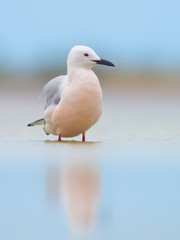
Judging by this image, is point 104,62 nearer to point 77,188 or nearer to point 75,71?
point 75,71

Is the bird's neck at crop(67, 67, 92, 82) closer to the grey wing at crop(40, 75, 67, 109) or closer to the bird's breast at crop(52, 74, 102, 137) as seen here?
the bird's breast at crop(52, 74, 102, 137)

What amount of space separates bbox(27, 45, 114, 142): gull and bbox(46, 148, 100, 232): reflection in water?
33.0 inches

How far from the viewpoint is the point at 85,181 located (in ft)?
15.7

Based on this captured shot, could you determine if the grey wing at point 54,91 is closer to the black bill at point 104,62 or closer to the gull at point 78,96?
the gull at point 78,96

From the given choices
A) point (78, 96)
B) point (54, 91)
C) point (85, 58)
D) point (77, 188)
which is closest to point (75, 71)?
point (85, 58)

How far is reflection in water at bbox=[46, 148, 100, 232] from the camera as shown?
12.0 ft

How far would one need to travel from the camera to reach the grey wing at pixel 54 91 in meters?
7.03

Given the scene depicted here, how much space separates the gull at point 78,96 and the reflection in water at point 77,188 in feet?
2.75

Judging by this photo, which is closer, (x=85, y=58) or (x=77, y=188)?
(x=77, y=188)

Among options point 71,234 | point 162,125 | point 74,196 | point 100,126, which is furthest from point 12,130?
point 71,234

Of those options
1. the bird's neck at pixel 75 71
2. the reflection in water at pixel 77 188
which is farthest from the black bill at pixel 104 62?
the reflection in water at pixel 77 188

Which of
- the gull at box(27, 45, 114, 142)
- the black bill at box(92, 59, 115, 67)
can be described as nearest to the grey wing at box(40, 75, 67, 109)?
the gull at box(27, 45, 114, 142)

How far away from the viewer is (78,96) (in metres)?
6.71

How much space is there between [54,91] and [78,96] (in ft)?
1.80
